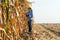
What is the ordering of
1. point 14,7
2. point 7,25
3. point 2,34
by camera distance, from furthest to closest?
point 14,7, point 7,25, point 2,34

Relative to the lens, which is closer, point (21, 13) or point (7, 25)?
point (7, 25)

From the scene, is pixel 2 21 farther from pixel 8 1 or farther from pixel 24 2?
pixel 24 2

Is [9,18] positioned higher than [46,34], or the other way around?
[9,18]

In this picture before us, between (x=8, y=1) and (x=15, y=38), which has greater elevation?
(x=8, y=1)

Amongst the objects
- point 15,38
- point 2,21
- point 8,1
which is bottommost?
point 15,38

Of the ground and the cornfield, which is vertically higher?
the cornfield

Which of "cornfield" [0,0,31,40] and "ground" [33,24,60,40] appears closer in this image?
"cornfield" [0,0,31,40]

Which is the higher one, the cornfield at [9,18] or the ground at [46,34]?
the cornfield at [9,18]

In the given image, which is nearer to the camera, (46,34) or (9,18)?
(9,18)

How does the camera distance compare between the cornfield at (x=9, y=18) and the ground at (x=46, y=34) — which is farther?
the ground at (x=46, y=34)

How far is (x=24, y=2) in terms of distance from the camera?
16.1 feet

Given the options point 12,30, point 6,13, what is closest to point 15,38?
point 12,30

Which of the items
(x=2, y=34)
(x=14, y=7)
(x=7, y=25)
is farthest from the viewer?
(x=14, y=7)

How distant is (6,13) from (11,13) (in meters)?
0.20
